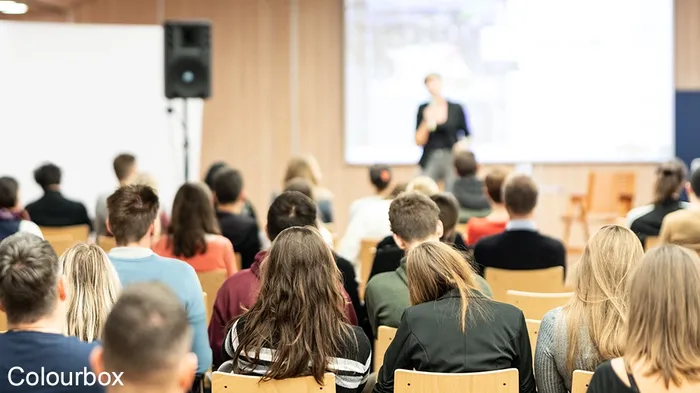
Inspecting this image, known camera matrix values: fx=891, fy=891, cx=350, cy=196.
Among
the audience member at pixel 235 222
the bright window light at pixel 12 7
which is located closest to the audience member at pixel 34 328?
the audience member at pixel 235 222

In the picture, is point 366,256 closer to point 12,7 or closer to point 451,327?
point 451,327

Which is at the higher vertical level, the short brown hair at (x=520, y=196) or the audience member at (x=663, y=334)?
the short brown hair at (x=520, y=196)

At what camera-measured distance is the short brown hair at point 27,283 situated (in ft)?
7.19

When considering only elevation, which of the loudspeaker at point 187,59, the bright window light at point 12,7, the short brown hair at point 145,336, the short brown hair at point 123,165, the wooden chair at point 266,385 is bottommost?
the wooden chair at point 266,385

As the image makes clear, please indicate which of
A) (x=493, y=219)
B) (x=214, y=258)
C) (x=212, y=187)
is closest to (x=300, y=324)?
(x=214, y=258)

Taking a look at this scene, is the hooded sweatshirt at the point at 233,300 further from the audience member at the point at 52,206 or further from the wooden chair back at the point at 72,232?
the audience member at the point at 52,206

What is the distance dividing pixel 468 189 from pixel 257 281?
3.68 meters

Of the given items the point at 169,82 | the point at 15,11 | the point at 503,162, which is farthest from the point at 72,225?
the point at 503,162

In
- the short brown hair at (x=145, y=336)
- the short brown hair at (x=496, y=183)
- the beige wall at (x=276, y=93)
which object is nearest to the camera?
the short brown hair at (x=145, y=336)

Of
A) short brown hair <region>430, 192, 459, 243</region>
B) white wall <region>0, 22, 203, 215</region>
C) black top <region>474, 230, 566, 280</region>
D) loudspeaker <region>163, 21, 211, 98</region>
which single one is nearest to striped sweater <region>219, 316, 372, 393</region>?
short brown hair <region>430, 192, 459, 243</region>

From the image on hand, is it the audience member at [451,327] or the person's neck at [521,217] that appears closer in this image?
the audience member at [451,327]

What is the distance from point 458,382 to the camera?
2.60 m

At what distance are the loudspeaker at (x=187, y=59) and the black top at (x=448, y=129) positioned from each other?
2459 millimetres

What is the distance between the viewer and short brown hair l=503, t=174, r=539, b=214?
468 centimetres
